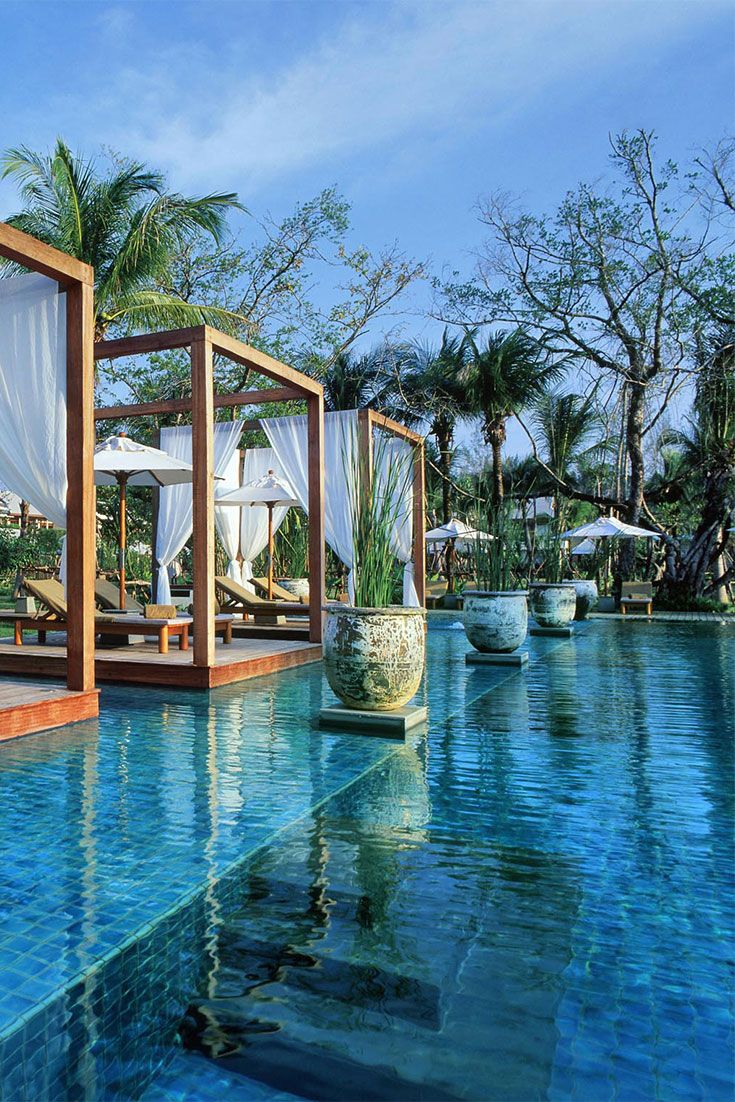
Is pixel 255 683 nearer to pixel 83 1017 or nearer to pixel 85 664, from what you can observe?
pixel 85 664

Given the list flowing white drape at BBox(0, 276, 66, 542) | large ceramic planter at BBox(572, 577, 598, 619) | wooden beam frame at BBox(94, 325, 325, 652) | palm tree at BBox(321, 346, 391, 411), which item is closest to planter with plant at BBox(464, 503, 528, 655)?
wooden beam frame at BBox(94, 325, 325, 652)

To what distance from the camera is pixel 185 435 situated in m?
9.87

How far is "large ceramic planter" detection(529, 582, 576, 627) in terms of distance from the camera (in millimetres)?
10367

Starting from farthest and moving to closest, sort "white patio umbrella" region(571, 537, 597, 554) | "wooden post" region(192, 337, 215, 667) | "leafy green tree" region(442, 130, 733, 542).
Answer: "white patio umbrella" region(571, 537, 597, 554), "leafy green tree" region(442, 130, 733, 542), "wooden post" region(192, 337, 215, 667)

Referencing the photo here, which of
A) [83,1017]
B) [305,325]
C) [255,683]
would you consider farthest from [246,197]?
[83,1017]

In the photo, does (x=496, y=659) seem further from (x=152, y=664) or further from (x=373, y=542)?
(x=373, y=542)

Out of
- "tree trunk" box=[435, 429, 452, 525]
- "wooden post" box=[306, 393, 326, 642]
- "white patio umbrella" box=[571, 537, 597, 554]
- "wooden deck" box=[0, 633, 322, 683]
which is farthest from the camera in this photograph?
"white patio umbrella" box=[571, 537, 597, 554]

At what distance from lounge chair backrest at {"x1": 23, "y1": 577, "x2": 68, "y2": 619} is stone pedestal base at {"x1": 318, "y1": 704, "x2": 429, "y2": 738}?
9.78ft

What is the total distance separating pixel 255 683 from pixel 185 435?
4692 millimetres

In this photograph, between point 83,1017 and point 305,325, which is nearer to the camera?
point 83,1017

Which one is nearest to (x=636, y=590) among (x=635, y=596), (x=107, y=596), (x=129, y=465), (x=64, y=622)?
(x=635, y=596)

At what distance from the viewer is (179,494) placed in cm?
993

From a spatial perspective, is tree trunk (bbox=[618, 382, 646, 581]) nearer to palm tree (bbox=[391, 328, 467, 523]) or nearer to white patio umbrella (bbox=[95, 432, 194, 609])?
palm tree (bbox=[391, 328, 467, 523])

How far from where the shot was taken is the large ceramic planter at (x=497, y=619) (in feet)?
23.6
